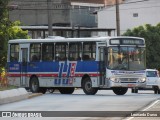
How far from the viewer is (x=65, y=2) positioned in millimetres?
84000

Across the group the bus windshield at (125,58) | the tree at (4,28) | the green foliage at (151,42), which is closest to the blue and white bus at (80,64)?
the bus windshield at (125,58)

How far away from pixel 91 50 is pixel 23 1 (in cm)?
5100

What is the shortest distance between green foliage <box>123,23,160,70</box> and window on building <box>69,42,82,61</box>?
27436 mm

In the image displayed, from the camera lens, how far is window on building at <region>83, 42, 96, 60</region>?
107 ft

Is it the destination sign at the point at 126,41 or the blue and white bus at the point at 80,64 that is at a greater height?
the destination sign at the point at 126,41

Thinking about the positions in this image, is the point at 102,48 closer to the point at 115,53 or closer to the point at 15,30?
the point at 115,53

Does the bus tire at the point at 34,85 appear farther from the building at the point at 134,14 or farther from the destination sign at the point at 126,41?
the building at the point at 134,14

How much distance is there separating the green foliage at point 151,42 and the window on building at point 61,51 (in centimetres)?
2698

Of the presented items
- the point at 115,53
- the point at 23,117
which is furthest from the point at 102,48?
the point at 23,117

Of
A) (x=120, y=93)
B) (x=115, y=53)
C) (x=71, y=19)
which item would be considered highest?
(x=71, y=19)

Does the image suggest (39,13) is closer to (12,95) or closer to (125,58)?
(125,58)

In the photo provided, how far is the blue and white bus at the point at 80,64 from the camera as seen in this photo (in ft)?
105

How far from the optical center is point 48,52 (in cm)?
3491

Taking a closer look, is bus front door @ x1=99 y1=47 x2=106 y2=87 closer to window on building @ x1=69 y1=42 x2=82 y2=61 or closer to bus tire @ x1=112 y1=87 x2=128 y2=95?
window on building @ x1=69 y1=42 x2=82 y2=61
